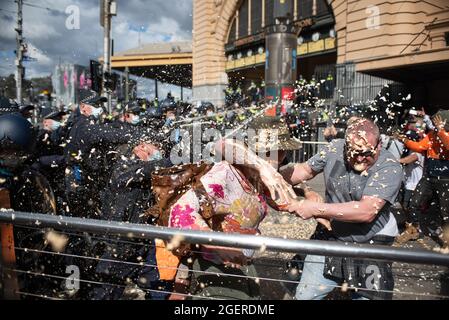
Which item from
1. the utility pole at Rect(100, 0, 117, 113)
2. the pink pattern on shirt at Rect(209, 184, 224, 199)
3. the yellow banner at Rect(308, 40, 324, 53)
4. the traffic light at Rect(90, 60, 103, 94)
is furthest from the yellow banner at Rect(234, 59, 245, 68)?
the pink pattern on shirt at Rect(209, 184, 224, 199)

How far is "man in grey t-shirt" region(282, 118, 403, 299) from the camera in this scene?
8.12ft

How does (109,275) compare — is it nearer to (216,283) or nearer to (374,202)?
(216,283)

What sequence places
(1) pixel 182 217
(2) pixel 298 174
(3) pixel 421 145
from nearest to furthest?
(1) pixel 182 217, (2) pixel 298 174, (3) pixel 421 145

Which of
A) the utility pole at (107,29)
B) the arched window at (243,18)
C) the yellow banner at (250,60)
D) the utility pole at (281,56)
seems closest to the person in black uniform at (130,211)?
the utility pole at (281,56)

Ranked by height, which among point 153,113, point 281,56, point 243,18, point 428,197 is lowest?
point 428,197

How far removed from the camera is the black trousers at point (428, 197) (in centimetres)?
507

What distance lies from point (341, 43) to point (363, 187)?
16361mm

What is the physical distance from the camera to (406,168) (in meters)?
6.61

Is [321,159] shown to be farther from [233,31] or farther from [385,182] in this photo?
[233,31]

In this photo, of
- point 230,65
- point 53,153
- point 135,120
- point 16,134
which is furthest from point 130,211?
point 230,65

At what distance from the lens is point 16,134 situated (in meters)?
2.92

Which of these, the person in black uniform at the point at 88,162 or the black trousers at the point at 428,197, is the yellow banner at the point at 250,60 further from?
the person in black uniform at the point at 88,162

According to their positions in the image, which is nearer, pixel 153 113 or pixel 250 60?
pixel 153 113

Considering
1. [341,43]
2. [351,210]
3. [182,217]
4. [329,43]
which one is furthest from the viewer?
[329,43]
